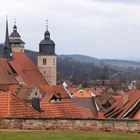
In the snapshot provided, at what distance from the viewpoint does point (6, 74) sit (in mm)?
75188

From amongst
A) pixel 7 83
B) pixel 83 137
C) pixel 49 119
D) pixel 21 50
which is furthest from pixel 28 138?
pixel 21 50

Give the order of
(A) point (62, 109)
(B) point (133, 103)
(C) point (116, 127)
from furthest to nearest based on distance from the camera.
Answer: (A) point (62, 109)
(B) point (133, 103)
(C) point (116, 127)

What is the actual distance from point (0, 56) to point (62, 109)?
2213 inches

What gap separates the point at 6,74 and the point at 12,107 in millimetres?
50724

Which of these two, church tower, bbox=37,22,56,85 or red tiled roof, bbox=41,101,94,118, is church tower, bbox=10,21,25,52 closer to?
church tower, bbox=37,22,56,85

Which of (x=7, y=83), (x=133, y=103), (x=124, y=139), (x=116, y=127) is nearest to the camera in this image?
(x=124, y=139)

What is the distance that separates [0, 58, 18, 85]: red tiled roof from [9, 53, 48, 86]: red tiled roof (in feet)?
8.53

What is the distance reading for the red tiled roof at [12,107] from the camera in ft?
80.2

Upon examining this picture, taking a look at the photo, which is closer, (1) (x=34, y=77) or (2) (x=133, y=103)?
(2) (x=133, y=103)

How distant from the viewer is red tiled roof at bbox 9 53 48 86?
265 feet

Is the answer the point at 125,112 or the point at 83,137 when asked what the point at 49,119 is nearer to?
the point at 83,137

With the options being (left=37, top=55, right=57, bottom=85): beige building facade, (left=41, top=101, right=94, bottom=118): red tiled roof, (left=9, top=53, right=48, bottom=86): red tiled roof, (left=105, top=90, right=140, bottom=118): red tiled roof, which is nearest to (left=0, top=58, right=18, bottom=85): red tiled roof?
(left=9, top=53, right=48, bottom=86): red tiled roof

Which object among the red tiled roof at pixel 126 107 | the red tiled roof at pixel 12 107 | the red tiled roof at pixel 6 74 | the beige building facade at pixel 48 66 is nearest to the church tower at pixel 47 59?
the beige building facade at pixel 48 66

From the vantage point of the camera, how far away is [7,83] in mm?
72812
